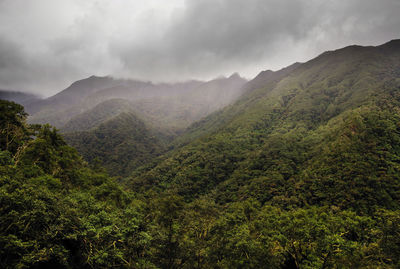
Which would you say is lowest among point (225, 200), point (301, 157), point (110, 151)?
point (225, 200)

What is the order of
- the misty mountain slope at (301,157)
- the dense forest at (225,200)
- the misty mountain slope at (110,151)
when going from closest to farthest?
the dense forest at (225,200)
the misty mountain slope at (301,157)
the misty mountain slope at (110,151)

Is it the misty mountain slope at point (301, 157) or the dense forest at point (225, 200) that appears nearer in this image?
the dense forest at point (225, 200)

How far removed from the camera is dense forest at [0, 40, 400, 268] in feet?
44.0

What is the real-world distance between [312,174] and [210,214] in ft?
187

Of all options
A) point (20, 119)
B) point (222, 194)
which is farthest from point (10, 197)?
point (222, 194)

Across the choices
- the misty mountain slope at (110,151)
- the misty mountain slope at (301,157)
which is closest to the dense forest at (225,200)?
the misty mountain slope at (301,157)

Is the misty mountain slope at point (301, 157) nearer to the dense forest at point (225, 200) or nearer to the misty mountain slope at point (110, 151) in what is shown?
the dense forest at point (225, 200)

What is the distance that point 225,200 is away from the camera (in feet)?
271

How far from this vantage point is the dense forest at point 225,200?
1341cm

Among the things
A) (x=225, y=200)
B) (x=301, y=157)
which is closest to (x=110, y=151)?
(x=225, y=200)

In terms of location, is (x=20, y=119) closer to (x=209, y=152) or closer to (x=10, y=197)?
(x=10, y=197)

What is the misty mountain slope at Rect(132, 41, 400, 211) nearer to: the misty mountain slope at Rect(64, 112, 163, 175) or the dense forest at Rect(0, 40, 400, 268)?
the dense forest at Rect(0, 40, 400, 268)

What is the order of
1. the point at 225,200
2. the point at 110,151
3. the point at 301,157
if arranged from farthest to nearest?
the point at 110,151 → the point at 301,157 → the point at 225,200

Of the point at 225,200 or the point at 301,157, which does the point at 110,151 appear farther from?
the point at 301,157
